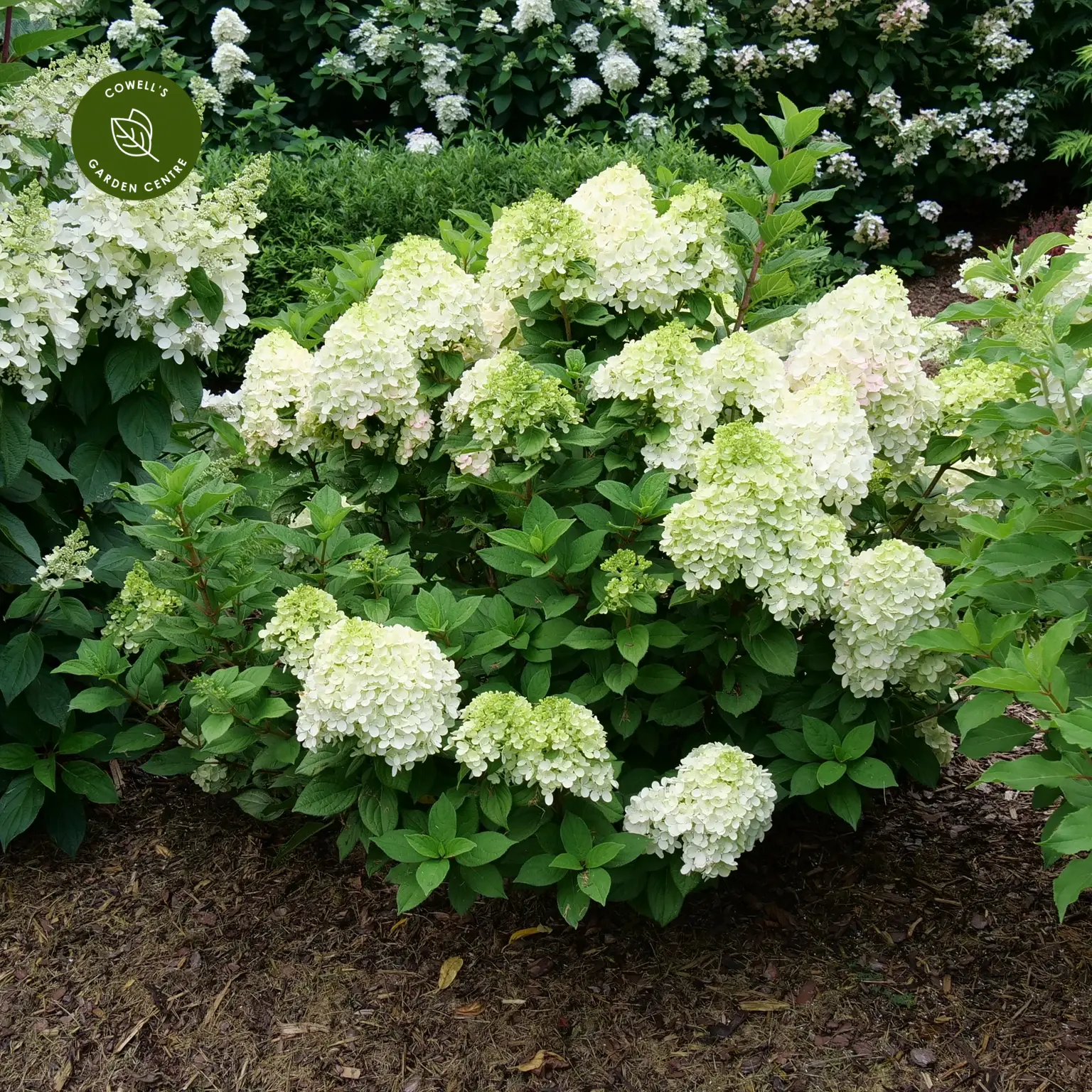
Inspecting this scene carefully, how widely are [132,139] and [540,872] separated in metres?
1.79

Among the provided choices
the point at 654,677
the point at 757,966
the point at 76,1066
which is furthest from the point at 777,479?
the point at 76,1066

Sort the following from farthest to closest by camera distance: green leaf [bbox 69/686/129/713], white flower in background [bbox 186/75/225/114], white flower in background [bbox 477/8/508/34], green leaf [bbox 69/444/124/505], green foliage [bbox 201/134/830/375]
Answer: white flower in background [bbox 477/8/508/34] → white flower in background [bbox 186/75/225/114] → green foliage [bbox 201/134/830/375] → green leaf [bbox 69/444/124/505] → green leaf [bbox 69/686/129/713]

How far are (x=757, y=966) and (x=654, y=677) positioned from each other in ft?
2.41

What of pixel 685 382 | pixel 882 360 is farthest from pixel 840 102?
pixel 685 382

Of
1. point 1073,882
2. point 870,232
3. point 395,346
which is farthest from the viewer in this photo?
point 870,232

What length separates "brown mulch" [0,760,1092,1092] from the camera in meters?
2.32

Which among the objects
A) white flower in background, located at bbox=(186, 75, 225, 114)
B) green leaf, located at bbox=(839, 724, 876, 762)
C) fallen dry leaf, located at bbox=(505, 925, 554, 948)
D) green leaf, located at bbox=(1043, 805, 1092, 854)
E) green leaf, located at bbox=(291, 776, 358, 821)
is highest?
white flower in background, located at bbox=(186, 75, 225, 114)

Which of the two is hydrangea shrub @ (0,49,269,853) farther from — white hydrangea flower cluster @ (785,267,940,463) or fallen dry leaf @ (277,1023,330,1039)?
white hydrangea flower cluster @ (785,267,940,463)

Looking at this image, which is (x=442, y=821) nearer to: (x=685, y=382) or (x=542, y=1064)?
(x=542, y=1064)

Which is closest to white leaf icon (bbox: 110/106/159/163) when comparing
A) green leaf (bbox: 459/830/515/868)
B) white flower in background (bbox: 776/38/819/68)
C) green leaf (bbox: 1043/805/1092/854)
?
green leaf (bbox: 459/830/515/868)

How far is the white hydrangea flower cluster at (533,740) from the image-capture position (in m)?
2.05

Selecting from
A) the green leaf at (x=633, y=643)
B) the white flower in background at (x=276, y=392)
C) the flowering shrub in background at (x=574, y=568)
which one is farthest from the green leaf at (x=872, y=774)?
the white flower in background at (x=276, y=392)

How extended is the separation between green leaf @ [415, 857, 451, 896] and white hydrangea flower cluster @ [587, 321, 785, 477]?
923mm

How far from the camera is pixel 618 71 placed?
659cm
